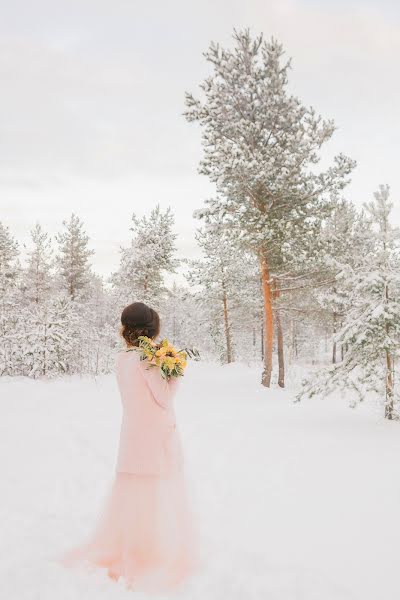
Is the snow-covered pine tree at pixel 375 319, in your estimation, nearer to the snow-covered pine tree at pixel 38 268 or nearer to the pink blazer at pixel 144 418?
the pink blazer at pixel 144 418

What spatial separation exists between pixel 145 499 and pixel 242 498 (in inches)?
108

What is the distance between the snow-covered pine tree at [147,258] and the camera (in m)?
28.0

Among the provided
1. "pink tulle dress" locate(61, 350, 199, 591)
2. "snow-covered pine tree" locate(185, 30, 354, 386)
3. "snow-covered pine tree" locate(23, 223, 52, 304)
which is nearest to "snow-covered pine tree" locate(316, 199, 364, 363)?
"snow-covered pine tree" locate(185, 30, 354, 386)

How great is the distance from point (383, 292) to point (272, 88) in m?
10.0

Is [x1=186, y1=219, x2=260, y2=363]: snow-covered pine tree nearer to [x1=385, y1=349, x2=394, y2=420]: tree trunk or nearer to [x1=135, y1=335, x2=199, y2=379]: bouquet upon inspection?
[x1=385, y1=349, x2=394, y2=420]: tree trunk

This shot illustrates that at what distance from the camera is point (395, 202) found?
840cm

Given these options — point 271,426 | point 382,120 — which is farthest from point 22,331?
point 382,120

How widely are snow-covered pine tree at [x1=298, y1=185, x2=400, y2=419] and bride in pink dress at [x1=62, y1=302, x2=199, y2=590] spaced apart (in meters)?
6.00

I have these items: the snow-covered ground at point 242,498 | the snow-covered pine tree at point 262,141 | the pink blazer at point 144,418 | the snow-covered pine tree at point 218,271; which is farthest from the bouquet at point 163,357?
the snow-covered pine tree at point 218,271

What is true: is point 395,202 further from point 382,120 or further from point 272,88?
point 272,88

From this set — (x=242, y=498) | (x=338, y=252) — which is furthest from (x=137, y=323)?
(x=338, y=252)

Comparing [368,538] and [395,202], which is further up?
[395,202]

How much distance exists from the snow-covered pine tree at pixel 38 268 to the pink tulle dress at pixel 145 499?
1151 inches

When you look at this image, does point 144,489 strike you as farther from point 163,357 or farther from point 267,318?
point 267,318
